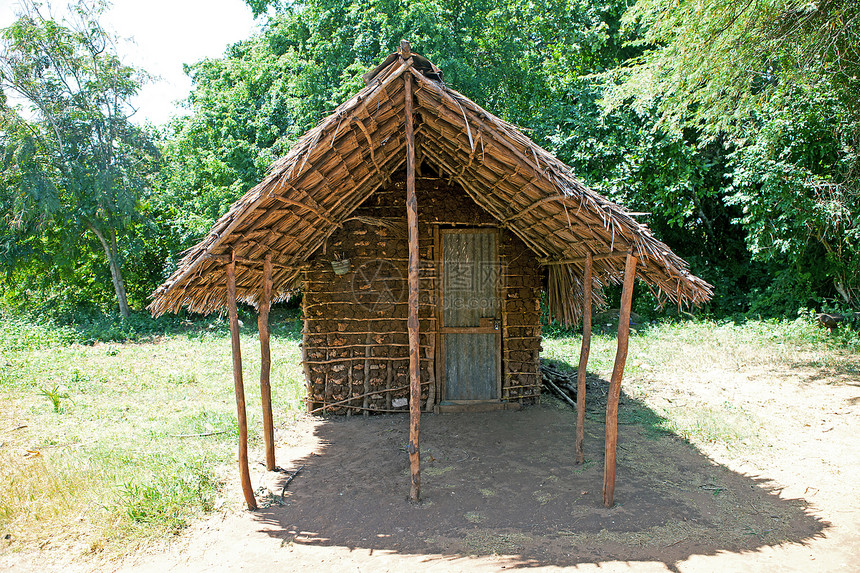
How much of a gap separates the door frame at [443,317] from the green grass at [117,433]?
2098 millimetres

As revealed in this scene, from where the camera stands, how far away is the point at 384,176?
6180 mm

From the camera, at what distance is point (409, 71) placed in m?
4.02

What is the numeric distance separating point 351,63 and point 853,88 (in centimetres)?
1027

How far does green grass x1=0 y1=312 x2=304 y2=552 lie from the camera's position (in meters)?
4.07

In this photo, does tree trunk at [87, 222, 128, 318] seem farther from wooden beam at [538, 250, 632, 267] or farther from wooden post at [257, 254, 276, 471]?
wooden beam at [538, 250, 632, 267]

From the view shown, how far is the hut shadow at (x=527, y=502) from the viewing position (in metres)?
3.68

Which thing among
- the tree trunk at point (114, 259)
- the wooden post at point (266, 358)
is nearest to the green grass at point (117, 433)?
the wooden post at point (266, 358)

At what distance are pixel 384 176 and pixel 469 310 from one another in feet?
6.87

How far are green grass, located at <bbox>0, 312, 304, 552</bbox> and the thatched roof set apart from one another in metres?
1.56

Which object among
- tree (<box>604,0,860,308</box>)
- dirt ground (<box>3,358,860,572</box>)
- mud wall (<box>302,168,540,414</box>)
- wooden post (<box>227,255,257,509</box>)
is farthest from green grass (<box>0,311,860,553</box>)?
tree (<box>604,0,860,308</box>)

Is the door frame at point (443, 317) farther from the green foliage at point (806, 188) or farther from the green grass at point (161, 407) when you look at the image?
the green foliage at point (806, 188)

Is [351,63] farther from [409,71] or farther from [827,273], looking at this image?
[827,273]

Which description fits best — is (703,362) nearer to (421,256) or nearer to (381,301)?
(421,256)

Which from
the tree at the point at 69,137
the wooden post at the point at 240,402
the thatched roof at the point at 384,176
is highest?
the tree at the point at 69,137
